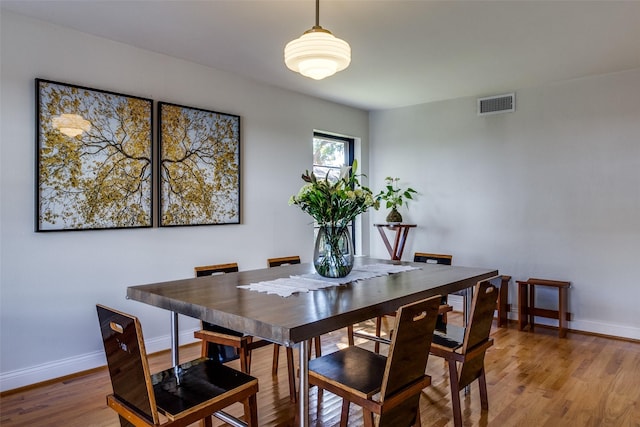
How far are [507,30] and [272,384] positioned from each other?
3029mm

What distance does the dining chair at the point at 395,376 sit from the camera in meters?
1.60

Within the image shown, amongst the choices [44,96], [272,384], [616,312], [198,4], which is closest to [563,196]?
[616,312]

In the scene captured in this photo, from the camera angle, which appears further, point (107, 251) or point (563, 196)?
point (563, 196)

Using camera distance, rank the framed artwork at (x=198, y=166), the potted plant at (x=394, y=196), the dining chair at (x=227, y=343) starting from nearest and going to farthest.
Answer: the dining chair at (x=227, y=343), the framed artwork at (x=198, y=166), the potted plant at (x=394, y=196)

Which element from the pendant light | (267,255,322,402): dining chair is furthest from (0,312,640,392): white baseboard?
the pendant light

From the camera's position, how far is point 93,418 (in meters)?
2.43

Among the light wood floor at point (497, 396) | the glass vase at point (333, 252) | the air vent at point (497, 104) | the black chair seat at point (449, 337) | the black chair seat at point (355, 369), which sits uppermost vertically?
the air vent at point (497, 104)

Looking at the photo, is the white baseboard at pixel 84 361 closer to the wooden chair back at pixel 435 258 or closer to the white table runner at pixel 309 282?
the white table runner at pixel 309 282

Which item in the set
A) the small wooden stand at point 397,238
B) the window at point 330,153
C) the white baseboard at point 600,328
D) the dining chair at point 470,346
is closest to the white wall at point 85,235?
the window at point 330,153

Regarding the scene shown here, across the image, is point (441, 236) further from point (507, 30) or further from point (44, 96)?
point (44, 96)

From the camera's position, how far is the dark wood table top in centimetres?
146

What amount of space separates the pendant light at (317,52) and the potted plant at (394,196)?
304cm

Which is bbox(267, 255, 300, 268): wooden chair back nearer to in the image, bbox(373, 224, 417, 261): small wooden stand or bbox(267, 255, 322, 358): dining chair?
bbox(267, 255, 322, 358): dining chair

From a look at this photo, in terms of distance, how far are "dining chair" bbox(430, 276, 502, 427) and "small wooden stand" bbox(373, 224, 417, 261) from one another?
274cm
